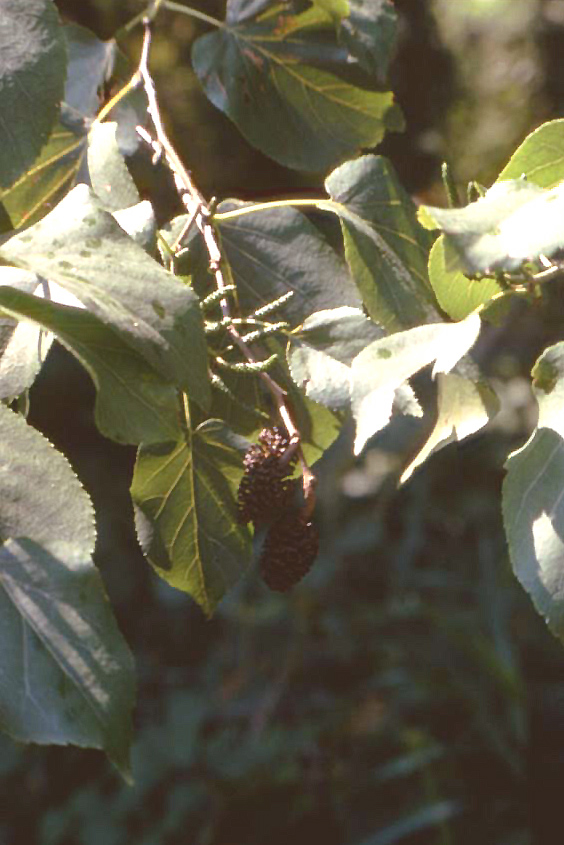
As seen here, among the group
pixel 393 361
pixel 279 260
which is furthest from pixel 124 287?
pixel 279 260

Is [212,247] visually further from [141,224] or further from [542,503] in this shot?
[542,503]

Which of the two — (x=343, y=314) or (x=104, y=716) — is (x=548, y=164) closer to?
(x=343, y=314)

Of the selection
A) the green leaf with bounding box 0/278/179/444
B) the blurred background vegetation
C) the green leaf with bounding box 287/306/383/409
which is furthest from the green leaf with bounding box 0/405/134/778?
the blurred background vegetation

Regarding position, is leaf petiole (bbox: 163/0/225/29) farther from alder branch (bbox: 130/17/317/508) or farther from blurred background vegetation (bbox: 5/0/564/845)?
blurred background vegetation (bbox: 5/0/564/845)

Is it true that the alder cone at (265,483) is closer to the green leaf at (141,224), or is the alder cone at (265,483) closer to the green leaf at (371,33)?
the green leaf at (141,224)

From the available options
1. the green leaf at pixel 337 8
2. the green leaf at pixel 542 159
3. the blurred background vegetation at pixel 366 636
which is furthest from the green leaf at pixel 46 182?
the blurred background vegetation at pixel 366 636

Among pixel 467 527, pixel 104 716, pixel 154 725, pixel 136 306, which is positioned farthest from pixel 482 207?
pixel 467 527
